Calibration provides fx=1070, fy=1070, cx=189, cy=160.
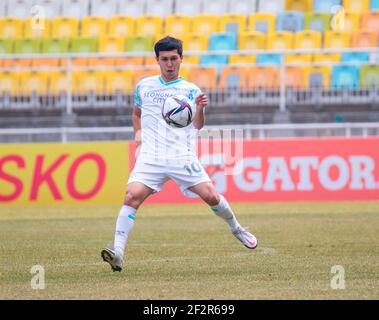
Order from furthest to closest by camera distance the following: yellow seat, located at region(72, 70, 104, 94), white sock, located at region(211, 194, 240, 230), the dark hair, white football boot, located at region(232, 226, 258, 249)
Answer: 1. yellow seat, located at region(72, 70, 104, 94)
2. white football boot, located at region(232, 226, 258, 249)
3. white sock, located at region(211, 194, 240, 230)
4. the dark hair

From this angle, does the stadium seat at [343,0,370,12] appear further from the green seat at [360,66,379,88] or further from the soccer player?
the soccer player

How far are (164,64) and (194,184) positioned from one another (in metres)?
1.21

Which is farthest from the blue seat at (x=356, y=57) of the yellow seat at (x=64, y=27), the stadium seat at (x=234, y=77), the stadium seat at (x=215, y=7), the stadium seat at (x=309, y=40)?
the yellow seat at (x=64, y=27)

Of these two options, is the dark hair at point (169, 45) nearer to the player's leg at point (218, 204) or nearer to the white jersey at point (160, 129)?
the white jersey at point (160, 129)

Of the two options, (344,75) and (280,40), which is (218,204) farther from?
(280,40)

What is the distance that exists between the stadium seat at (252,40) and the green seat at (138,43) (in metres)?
2.19

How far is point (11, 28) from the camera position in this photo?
93.0 ft

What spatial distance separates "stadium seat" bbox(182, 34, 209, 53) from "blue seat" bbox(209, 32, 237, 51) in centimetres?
17

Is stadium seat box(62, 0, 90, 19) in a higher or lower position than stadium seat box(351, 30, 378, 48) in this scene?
higher

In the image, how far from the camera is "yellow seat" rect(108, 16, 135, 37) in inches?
1105

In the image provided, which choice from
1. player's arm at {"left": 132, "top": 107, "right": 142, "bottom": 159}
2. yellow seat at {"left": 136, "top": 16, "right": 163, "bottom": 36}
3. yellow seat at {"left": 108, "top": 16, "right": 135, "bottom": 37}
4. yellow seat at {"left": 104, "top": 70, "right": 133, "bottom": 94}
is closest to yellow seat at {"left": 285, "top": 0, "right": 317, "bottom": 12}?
yellow seat at {"left": 136, "top": 16, "right": 163, "bottom": 36}

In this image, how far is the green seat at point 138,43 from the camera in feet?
86.2

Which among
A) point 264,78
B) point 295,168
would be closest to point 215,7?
point 264,78

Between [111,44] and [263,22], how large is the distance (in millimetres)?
3913
